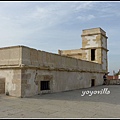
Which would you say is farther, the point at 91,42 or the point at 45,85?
the point at 91,42

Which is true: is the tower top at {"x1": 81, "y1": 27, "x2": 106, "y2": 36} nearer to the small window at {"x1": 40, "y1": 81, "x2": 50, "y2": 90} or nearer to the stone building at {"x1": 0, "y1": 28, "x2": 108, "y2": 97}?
the stone building at {"x1": 0, "y1": 28, "x2": 108, "y2": 97}

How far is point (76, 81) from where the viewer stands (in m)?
14.5

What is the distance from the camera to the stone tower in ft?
74.1

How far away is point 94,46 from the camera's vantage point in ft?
75.1

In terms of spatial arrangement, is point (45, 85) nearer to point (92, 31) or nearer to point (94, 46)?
point (94, 46)

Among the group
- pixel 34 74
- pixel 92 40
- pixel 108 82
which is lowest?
pixel 108 82

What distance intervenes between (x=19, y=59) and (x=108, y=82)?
17.0 metres

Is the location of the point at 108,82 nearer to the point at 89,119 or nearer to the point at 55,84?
the point at 55,84

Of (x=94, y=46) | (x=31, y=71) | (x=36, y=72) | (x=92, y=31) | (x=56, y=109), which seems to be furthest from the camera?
(x=92, y=31)

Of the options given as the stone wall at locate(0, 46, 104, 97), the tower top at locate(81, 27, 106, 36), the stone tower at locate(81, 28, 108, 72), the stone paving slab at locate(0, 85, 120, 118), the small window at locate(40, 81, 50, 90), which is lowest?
the stone paving slab at locate(0, 85, 120, 118)

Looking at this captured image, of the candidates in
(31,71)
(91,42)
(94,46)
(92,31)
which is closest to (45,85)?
(31,71)

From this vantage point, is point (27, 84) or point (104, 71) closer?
point (27, 84)

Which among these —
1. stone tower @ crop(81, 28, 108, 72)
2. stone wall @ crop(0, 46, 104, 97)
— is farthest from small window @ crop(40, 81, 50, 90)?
stone tower @ crop(81, 28, 108, 72)

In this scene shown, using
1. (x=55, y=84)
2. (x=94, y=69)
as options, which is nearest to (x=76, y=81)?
(x=55, y=84)
